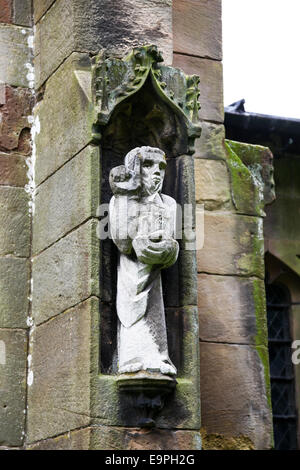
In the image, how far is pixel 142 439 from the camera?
5871 millimetres

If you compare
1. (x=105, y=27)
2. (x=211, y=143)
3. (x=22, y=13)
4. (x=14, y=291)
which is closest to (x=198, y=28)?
(x=211, y=143)

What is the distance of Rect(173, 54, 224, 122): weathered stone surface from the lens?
289 inches

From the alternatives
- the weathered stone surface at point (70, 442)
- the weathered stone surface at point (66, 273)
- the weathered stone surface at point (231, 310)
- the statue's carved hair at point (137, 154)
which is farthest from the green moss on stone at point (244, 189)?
the weathered stone surface at point (70, 442)

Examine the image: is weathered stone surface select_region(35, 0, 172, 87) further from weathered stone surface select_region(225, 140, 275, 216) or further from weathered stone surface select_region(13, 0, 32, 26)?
weathered stone surface select_region(225, 140, 275, 216)

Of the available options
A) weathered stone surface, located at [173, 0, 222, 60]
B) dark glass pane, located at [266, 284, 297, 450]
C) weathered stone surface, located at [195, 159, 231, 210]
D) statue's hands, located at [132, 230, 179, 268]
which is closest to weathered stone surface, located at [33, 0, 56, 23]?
weathered stone surface, located at [173, 0, 222, 60]

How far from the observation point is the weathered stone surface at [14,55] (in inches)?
282

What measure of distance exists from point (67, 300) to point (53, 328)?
9.0 inches

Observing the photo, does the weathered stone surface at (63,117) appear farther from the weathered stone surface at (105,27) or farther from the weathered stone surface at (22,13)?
the weathered stone surface at (22,13)

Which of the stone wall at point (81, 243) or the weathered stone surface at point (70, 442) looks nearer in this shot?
the weathered stone surface at point (70, 442)

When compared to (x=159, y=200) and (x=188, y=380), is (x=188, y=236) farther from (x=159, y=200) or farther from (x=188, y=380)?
(x=188, y=380)

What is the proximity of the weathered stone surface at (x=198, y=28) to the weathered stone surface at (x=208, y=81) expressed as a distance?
0.05 m

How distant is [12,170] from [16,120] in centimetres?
32

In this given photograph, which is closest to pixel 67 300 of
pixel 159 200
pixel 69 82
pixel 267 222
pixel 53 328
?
pixel 53 328

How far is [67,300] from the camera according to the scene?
6.25 metres
